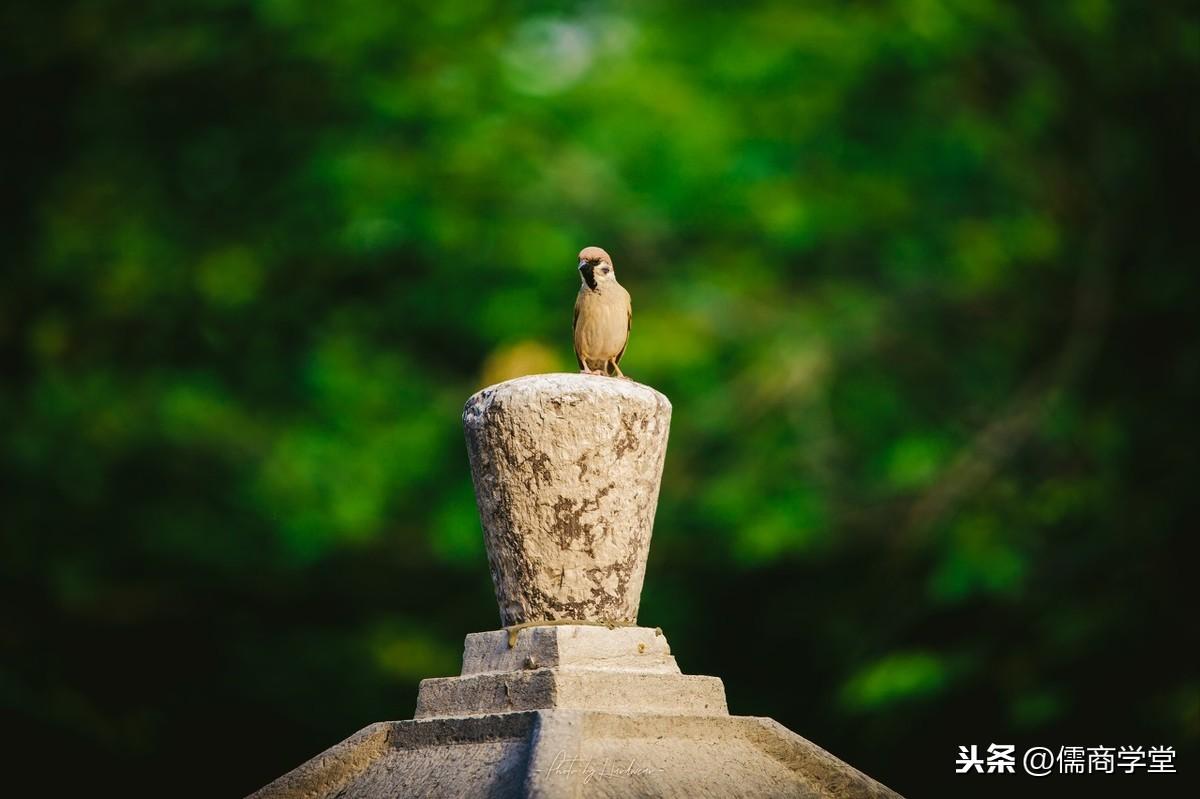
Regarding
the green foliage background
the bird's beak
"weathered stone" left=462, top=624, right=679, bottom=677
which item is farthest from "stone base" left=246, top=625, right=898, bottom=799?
the green foliage background

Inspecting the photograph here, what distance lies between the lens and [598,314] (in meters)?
3.81

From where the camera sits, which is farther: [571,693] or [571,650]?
[571,650]

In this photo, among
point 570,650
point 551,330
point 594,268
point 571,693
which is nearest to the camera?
point 571,693

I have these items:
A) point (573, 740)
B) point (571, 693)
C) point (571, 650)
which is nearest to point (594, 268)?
point (571, 650)

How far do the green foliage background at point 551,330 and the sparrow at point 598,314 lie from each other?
4860 millimetres

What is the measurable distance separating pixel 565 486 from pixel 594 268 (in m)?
0.60

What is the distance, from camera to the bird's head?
3783 mm

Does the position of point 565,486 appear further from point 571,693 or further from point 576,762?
point 576,762

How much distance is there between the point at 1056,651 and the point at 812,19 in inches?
184

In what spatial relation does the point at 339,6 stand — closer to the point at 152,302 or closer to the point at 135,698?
the point at 152,302

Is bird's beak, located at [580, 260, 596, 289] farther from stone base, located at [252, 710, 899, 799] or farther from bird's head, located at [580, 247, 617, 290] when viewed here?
stone base, located at [252, 710, 899, 799]

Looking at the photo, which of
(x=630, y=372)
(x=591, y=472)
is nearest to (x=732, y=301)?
(x=630, y=372)

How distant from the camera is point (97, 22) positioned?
10.1 m

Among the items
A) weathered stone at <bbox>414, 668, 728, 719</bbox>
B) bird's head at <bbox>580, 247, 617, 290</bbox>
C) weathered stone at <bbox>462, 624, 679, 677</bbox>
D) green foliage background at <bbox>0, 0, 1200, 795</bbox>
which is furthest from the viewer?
green foliage background at <bbox>0, 0, 1200, 795</bbox>
